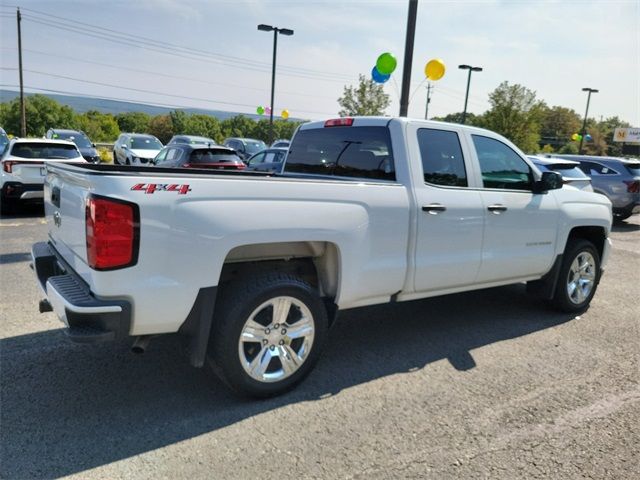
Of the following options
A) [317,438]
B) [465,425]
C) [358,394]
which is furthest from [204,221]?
[465,425]

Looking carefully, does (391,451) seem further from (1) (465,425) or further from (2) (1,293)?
(2) (1,293)

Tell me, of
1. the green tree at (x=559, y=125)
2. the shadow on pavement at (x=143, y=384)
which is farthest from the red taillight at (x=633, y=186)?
the green tree at (x=559, y=125)

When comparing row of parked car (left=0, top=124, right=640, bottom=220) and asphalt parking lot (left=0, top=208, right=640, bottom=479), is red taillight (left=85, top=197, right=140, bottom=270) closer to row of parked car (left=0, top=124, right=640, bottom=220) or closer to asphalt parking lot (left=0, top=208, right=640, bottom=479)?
asphalt parking lot (left=0, top=208, right=640, bottom=479)

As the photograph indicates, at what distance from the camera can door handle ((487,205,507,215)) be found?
4.30 metres

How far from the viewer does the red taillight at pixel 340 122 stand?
4336 millimetres

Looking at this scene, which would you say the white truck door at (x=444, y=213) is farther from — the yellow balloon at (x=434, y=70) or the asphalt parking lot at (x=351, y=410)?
the yellow balloon at (x=434, y=70)

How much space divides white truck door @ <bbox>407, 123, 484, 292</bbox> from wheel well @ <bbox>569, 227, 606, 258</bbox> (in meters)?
1.75

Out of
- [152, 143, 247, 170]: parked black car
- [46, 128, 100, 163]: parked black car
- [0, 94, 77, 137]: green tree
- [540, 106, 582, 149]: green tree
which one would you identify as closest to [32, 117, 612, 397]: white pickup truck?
[152, 143, 247, 170]: parked black car

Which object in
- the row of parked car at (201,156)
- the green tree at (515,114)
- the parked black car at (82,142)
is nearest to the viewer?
the row of parked car at (201,156)

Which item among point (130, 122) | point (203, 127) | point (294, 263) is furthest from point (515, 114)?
point (130, 122)

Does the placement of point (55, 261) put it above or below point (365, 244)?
below

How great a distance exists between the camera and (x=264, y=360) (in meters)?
3.19

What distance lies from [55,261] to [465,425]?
2.97m

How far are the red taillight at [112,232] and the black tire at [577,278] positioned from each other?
4331mm
